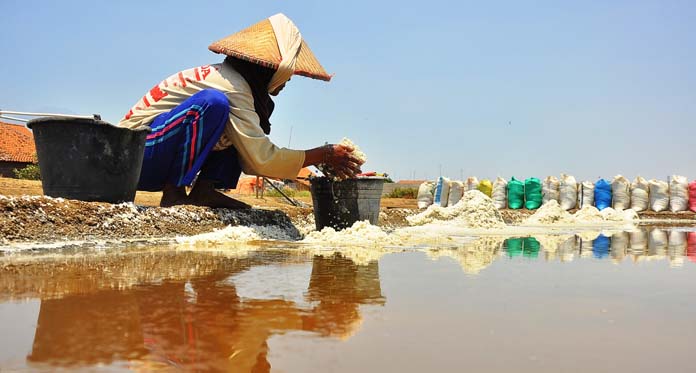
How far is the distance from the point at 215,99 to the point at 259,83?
55 cm

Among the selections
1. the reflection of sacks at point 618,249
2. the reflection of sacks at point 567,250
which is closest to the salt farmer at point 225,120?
the reflection of sacks at point 567,250

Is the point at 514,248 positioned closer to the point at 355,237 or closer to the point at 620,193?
the point at 355,237

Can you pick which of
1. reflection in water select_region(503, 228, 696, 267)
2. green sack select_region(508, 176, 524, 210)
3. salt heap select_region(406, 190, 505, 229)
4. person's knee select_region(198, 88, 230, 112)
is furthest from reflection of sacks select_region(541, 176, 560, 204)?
person's knee select_region(198, 88, 230, 112)

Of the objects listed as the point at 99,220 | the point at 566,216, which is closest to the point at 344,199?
the point at 99,220

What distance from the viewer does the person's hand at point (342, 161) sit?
4.55 metres

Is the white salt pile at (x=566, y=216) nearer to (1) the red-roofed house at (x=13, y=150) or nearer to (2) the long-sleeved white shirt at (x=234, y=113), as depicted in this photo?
(2) the long-sleeved white shirt at (x=234, y=113)

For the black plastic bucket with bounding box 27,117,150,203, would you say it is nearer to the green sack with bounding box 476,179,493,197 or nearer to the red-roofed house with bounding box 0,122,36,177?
the green sack with bounding box 476,179,493,197

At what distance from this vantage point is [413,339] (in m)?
1.48

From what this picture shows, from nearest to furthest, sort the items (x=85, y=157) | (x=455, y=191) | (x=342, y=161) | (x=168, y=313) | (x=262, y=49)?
(x=168, y=313) → (x=85, y=157) → (x=262, y=49) → (x=342, y=161) → (x=455, y=191)

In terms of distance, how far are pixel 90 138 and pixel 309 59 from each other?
180 cm

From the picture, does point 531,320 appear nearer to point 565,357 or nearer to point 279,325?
point 565,357

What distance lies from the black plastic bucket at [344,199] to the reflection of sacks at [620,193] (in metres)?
8.94

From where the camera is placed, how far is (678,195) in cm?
1215

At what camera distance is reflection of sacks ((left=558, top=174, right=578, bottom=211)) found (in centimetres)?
1253
